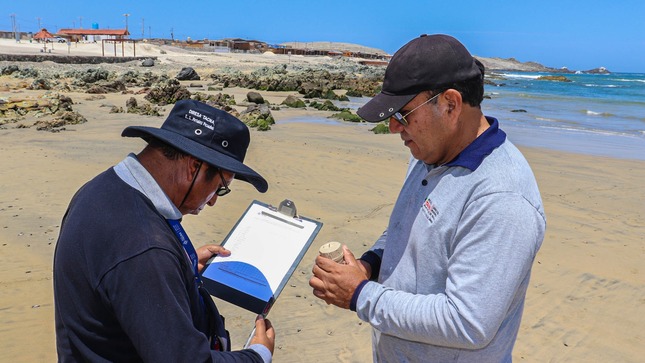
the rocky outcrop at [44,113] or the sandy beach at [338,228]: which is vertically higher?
the sandy beach at [338,228]

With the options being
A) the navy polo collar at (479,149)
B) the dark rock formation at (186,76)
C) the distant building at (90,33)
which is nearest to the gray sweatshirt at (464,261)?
the navy polo collar at (479,149)

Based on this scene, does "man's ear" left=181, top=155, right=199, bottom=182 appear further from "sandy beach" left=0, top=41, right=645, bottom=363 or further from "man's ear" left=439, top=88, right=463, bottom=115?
"sandy beach" left=0, top=41, right=645, bottom=363

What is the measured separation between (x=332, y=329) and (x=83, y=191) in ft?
11.6

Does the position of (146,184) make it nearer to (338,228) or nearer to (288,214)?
(288,214)

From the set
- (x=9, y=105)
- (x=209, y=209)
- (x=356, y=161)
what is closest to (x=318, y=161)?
(x=356, y=161)

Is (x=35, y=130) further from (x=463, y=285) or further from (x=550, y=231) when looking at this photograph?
(x=463, y=285)

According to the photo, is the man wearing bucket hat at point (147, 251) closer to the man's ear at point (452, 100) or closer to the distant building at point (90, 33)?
the man's ear at point (452, 100)

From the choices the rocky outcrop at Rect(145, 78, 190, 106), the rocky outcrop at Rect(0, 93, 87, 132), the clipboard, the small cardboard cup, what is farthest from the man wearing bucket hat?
the rocky outcrop at Rect(145, 78, 190, 106)

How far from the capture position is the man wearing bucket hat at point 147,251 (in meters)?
1.63

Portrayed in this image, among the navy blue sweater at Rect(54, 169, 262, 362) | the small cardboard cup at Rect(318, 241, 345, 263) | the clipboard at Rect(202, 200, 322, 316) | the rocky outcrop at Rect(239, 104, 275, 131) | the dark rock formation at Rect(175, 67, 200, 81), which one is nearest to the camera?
the navy blue sweater at Rect(54, 169, 262, 362)

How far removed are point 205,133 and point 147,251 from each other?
1.73ft

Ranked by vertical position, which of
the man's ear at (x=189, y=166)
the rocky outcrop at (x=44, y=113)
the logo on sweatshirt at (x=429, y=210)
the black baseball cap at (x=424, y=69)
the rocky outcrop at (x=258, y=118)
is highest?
the black baseball cap at (x=424, y=69)

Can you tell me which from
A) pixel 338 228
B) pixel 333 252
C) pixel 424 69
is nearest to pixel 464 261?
pixel 333 252

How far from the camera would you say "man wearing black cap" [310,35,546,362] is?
186cm
